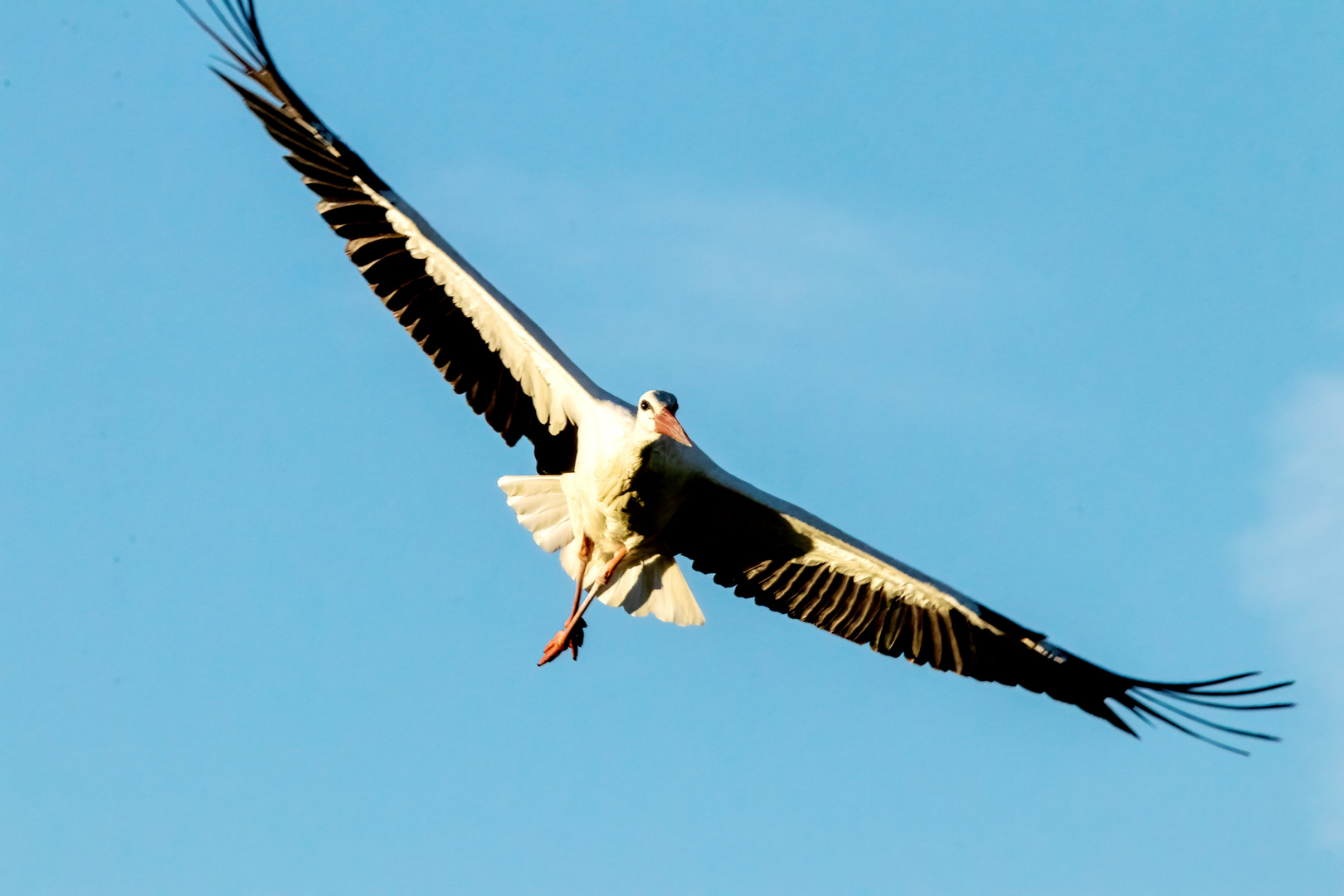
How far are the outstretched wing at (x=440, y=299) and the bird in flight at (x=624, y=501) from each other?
0.03 feet

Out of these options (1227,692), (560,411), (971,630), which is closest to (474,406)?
(560,411)

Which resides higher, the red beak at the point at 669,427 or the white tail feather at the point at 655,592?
the red beak at the point at 669,427

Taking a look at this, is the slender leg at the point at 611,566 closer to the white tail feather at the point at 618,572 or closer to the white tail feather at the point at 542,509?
the white tail feather at the point at 618,572

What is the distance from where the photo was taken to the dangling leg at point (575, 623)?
12.5 metres

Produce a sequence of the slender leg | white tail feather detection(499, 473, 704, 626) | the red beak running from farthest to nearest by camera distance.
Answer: white tail feather detection(499, 473, 704, 626)
the slender leg
the red beak

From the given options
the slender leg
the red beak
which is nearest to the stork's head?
the red beak

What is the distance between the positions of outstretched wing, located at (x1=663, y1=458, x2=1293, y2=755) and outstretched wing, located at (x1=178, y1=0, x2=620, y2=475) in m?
1.06

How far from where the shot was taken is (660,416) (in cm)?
1184

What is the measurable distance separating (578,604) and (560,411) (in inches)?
51.1

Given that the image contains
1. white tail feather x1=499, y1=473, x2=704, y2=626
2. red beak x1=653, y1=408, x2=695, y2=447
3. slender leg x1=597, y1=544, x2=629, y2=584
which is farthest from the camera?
white tail feather x1=499, y1=473, x2=704, y2=626

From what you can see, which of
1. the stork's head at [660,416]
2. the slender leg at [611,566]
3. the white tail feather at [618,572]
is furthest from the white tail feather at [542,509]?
the stork's head at [660,416]

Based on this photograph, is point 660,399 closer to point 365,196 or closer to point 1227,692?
point 365,196

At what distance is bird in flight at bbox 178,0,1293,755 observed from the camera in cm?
1197

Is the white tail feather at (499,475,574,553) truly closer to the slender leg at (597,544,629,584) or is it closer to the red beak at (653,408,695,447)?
the slender leg at (597,544,629,584)
